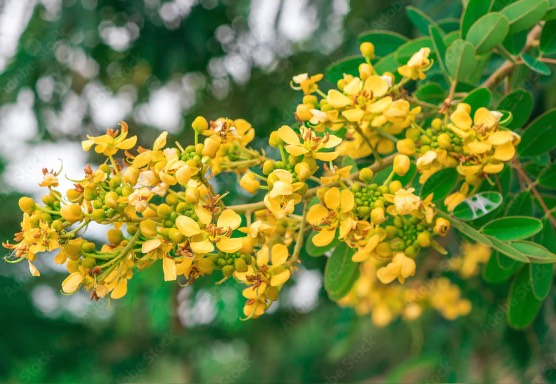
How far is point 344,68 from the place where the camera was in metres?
1.50

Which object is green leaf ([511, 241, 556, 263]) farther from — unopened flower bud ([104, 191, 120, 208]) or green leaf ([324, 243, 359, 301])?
unopened flower bud ([104, 191, 120, 208])

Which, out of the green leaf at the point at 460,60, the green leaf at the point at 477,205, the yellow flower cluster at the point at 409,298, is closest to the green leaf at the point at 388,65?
the green leaf at the point at 460,60

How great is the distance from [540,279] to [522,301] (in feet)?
0.28

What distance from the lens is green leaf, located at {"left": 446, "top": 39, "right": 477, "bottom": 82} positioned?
1235mm

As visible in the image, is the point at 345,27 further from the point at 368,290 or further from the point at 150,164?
the point at 150,164

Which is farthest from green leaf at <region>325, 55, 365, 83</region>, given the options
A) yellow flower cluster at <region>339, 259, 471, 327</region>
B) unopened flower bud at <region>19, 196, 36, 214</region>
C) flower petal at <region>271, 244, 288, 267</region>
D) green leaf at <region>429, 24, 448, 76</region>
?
yellow flower cluster at <region>339, 259, 471, 327</region>

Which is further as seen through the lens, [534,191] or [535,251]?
[534,191]

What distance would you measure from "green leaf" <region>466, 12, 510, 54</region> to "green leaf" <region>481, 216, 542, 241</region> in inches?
13.6

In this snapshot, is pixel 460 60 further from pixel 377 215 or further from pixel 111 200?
pixel 111 200

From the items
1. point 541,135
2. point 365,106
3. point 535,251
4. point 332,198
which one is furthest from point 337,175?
point 541,135

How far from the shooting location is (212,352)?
17.0 feet

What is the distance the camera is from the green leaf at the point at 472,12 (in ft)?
4.21

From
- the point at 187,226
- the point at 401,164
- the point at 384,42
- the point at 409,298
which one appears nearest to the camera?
the point at 187,226

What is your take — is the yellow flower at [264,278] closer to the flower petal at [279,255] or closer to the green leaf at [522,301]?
the flower petal at [279,255]
